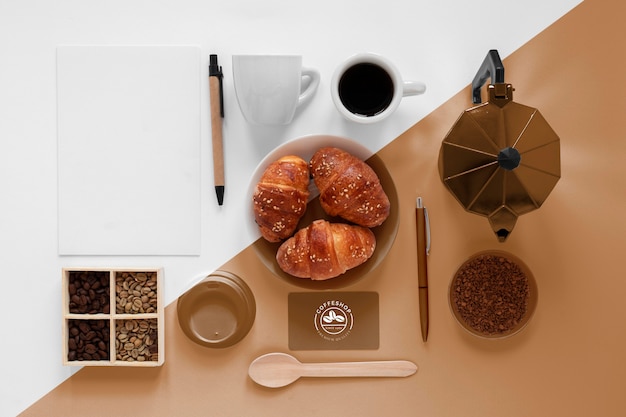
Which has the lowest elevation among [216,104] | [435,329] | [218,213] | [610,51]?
Result: [435,329]

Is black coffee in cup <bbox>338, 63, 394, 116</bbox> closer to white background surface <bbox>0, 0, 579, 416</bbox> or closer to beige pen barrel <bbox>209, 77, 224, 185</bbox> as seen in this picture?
white background surface <bbox>0, 0, 579, 416</bbox>

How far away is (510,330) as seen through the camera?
1185 mm

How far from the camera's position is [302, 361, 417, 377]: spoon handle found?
1.19 metres

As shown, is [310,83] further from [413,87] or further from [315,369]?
[315,369]

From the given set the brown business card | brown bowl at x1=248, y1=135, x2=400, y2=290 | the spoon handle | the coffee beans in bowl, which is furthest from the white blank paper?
the coffee beans in bowl

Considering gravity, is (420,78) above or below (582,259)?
above

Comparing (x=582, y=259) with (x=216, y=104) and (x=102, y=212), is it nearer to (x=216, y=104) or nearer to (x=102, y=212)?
(x=216, y=104)

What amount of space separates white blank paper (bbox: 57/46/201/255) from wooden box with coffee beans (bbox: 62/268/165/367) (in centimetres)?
7

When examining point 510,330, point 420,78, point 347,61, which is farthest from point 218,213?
point 510,330

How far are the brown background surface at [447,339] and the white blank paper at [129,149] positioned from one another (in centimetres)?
18

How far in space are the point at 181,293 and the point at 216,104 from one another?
1.43 ft

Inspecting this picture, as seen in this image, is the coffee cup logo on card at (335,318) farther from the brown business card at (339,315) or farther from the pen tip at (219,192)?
the pen tip at (219,192)

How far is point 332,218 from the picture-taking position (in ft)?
3.83

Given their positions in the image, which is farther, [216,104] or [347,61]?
[216,104]
